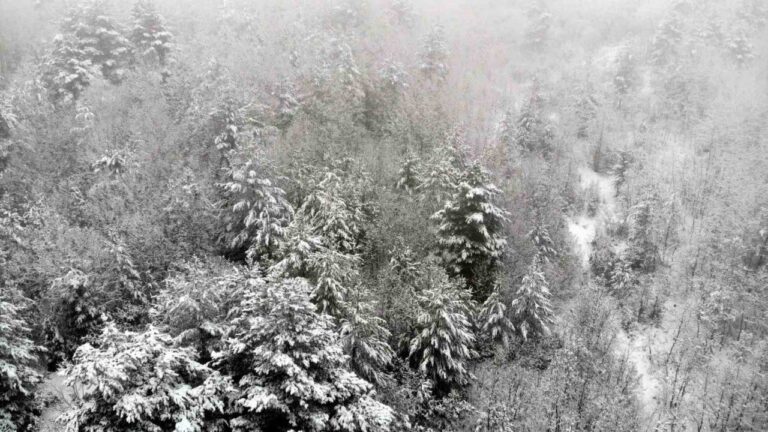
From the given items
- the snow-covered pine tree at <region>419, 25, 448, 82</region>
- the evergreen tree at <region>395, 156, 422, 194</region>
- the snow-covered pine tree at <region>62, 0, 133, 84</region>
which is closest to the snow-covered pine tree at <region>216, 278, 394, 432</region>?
the evergreen tree at <region>395, 156, 422, 194</region>

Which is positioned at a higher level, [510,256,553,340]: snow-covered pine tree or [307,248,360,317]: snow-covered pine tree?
[307,248,360,317]: snow-covered pine tree

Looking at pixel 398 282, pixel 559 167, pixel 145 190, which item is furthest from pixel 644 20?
pixel 145 190

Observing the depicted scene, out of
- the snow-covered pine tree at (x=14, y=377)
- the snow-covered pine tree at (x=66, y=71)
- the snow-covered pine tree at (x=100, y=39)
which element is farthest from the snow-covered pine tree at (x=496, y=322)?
the snow-covered pine tree at (x=66, y=71)

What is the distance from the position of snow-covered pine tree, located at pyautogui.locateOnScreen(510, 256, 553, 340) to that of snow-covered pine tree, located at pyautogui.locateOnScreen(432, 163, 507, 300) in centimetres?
241

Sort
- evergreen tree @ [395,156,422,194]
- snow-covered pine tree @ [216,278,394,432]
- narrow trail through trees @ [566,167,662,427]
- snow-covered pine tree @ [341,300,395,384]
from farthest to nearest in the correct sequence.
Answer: evergreen tree @ [395,156,422,194] → narrow trail through trees @ [566,167,662,427] → snow-covered pine tree @ [341,300,395,384] → snow-covered pine tree @ [216,278,394,432]

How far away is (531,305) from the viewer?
24859 mm

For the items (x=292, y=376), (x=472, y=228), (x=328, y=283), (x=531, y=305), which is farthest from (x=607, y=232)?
(x=292, y=376)

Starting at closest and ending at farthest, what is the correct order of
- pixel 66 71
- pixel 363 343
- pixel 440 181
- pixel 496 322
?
pixel 363 343, pixel 496 322, pixel 440 181, pixel 66 71

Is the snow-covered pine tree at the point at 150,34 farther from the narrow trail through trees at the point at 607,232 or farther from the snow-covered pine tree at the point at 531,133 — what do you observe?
the narrow trail through trees at the point at 607,232

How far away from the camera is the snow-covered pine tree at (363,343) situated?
17281mm

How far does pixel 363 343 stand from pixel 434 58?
31309 millimetres

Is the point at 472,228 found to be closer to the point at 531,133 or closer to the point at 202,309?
the point at 531,133

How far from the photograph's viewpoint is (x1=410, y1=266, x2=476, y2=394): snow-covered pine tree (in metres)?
20.3

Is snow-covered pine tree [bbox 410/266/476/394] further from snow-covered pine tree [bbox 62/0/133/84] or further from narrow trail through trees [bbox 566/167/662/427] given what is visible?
snow-covered pine tree [bbox 62/0/133/84]
